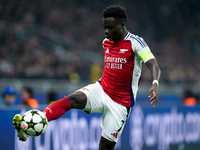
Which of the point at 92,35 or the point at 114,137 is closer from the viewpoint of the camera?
the point at 114,137

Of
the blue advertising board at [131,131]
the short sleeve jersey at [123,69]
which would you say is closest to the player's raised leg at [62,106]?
the short sleeve jersey at [123,69]

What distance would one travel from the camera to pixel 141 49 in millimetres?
5438

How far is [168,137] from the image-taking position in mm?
11477

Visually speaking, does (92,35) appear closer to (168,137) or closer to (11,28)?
(11,28)

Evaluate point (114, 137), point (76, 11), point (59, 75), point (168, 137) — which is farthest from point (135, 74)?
point (76, 11)

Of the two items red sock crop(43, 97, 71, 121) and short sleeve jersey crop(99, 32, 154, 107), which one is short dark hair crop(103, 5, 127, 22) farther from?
red sock crop(43, 97, 71, 121)

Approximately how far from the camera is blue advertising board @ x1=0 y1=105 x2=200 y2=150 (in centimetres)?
762

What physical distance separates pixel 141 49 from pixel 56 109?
52.9 inches

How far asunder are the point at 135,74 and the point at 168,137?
20.0 ft

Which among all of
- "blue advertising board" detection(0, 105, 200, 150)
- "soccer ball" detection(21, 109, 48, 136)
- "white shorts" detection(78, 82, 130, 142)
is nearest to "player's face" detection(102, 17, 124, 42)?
"white shorts" detection(78, 82, 130, 142)

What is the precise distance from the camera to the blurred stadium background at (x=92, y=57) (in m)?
10.9

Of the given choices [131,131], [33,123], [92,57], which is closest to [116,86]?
[33,123]

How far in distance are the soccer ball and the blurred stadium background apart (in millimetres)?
2662

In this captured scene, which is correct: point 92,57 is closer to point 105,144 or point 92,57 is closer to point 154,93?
point 105,144
